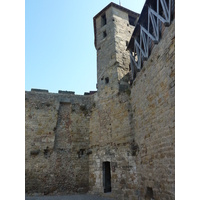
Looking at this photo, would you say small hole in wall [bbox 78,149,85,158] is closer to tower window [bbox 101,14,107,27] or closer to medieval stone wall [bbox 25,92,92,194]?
medieval stone wall [bbox 25,92,92,194]

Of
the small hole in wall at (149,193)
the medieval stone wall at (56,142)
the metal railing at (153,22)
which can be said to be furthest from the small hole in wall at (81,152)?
the metal railing at (153,22)

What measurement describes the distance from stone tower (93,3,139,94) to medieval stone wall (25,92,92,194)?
194 centimetres

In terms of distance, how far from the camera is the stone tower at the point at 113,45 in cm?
967

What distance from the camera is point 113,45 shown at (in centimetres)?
1030

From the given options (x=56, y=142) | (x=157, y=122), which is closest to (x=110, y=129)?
(x=56, y=142)

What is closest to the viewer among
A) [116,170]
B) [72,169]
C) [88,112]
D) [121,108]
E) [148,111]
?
A: [148,111]

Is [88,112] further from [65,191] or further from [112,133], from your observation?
[65,191]

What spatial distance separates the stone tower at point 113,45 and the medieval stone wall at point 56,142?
6.37 feet

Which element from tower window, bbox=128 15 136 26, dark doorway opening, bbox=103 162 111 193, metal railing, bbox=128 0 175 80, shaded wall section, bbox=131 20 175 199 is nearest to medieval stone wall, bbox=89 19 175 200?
shaded wall section, bbox=131 20 175 199

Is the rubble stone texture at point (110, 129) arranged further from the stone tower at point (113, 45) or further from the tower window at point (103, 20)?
the tower window at point (103, 20)

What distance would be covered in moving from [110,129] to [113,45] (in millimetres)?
4449

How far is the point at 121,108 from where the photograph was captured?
8.86 m
